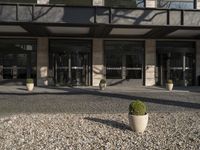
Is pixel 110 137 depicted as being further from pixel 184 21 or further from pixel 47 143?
pixel 184 21

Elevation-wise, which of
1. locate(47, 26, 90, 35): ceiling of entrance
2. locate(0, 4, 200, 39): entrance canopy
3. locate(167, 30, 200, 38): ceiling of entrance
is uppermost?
locate(0, 4, 200, 39): entrance canopy

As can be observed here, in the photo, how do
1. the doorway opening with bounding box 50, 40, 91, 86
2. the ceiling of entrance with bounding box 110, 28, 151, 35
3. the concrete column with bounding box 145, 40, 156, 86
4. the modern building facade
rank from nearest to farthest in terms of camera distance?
the ceiling of entrance with bounding box 110, 28, 151, 35 → the modern building facade → the doorway opening with bounding box 50, 40, 91, 86 → the concrete column with bounding box 145, 40, 156, 86

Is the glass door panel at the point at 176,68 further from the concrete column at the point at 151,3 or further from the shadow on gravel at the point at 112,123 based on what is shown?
the shadow on gravel at the point at 112,123

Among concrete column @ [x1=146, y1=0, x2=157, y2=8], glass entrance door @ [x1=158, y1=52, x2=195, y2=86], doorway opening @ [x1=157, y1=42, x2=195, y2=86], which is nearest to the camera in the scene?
concrete column @ [x1=146, y1=0, x2=157, y2=8]

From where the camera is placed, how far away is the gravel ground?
848 cm

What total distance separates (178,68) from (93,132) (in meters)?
19.7

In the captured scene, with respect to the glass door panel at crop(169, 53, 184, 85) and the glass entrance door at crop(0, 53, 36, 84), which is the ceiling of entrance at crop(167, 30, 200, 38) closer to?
the glass door panel at crop(169, 53, 184, 85)

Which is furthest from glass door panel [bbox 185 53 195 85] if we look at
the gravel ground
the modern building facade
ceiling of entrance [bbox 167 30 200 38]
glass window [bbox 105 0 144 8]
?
the gravel ground

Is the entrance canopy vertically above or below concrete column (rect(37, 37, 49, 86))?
above

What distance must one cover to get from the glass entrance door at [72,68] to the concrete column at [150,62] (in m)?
4.12

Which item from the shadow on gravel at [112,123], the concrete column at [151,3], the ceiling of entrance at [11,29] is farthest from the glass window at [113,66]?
the shadow on gravel at [112,123]

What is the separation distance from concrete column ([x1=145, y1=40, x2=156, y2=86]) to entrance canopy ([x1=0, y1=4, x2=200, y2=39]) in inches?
136

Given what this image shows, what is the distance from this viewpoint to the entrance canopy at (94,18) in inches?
850

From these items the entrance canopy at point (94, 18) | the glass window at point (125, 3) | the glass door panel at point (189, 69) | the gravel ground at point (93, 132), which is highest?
the glass window at point (125, 3)
